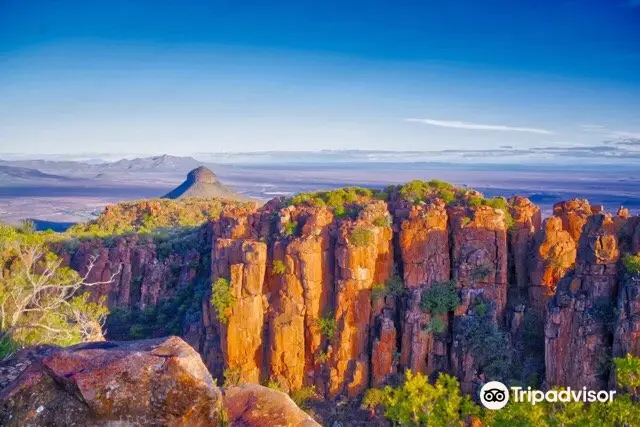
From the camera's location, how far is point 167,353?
8375mm

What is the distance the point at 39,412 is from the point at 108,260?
4122 cm

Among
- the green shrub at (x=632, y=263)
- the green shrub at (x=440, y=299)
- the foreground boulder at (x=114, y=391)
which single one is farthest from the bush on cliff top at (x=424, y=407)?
the green shrub at (x=440, y=299)

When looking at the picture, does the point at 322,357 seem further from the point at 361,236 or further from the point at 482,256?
the point at 482,256

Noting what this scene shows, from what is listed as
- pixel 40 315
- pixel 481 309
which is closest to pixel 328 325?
pixel 481 309

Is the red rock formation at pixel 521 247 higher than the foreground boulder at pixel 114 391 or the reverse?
the reverse

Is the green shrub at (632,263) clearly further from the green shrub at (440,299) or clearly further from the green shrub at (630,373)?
the green shrub at (630,373)

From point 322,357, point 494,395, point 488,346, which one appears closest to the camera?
point 494,395

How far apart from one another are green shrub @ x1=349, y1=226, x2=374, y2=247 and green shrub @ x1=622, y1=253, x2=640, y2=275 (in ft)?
45.6

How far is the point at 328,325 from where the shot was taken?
1335 inches

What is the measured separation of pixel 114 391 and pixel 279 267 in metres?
26.5

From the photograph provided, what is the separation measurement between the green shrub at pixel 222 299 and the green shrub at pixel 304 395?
6.35 metres

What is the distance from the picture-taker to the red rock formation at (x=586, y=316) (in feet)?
85.0

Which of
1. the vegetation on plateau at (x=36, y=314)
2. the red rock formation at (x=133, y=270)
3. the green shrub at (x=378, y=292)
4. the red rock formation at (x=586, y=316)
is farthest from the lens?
the red rock formation at (x=133, y=270)

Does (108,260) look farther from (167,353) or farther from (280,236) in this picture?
(167,353)
